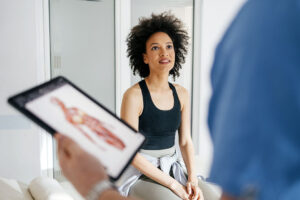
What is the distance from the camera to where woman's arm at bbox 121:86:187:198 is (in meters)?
1.23

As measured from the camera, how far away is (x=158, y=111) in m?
1.33

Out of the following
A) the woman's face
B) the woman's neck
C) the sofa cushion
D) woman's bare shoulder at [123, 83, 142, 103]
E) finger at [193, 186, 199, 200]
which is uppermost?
the woman's face

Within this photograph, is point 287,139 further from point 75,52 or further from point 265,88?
point 75,52

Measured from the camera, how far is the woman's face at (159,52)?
138 centimetres

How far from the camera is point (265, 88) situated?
0.36 meters

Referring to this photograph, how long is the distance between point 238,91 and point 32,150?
2424 mm

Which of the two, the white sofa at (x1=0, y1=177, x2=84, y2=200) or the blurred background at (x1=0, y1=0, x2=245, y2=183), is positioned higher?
the blurred background at (x1=0, y1=0, x2=245, y2=183)

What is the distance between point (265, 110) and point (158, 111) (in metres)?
0.98

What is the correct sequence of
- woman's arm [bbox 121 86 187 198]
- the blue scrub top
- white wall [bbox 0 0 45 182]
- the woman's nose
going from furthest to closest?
1. white wall [bbox 0 0 45 182]
2. the woman's nose
3. woman's arm [bbox 121 86 187 198]
4. the blue scrub top

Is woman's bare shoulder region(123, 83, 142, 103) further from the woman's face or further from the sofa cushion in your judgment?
the sofa cushion

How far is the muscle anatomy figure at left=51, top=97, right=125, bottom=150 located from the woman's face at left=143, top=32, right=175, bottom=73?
0.83m

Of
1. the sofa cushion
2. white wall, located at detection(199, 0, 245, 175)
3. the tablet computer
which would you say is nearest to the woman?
the sofa cushion

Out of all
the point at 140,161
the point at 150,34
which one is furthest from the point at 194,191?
the point at 150,34

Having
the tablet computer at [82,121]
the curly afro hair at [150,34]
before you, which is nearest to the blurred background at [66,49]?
the curly afro hair at [150,34]
